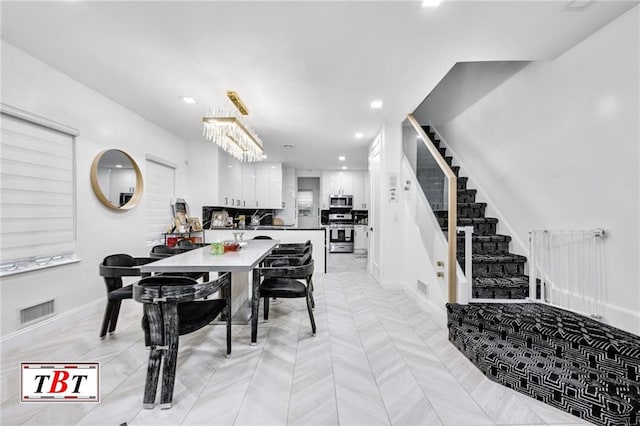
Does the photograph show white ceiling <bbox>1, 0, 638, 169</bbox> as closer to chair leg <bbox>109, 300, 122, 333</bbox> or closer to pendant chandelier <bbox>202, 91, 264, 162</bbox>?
pendant chandelier <bbox>202, 91, 264, 162</bbox>

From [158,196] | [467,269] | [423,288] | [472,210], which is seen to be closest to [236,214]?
[158,196]

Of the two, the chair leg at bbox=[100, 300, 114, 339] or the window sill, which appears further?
the chair leg at bbox=[100, 300, 114, 339]

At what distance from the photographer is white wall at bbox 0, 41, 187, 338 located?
2.37 meters

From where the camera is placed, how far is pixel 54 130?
8.98ft

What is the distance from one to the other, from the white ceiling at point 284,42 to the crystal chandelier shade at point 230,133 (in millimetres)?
425

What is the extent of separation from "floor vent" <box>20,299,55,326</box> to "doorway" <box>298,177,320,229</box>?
21.7 feet

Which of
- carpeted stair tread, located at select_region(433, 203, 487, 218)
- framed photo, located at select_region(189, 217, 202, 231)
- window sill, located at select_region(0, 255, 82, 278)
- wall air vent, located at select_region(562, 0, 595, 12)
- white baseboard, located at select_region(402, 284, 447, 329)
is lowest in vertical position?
white baseboard, located at select_region(402, 284, 447, 329)

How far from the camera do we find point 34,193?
2.54 meters

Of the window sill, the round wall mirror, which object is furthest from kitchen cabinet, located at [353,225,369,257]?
the window sill

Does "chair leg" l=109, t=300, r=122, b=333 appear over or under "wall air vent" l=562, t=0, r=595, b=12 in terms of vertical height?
under

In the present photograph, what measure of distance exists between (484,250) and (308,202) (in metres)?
6.28

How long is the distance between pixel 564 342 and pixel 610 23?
8.28ft

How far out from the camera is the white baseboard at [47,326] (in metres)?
2.29

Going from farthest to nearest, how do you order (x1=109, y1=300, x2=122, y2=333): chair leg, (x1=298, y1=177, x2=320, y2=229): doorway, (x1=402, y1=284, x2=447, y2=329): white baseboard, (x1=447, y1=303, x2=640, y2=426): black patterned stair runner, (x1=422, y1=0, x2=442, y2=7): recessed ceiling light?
(x1=298, y1=177, x2=320, y2=229): doorway → (x1=402, y1=284, x2=447, y2=329): white baseboard → (x1=109, y1=300, x2=122, y2=333): chair leg → (x1=422, y1=0, x2=442, y2=7): recessed ceiling light → (x1=447, y1=303, x2=640, y2=426): black patterned stair runner
